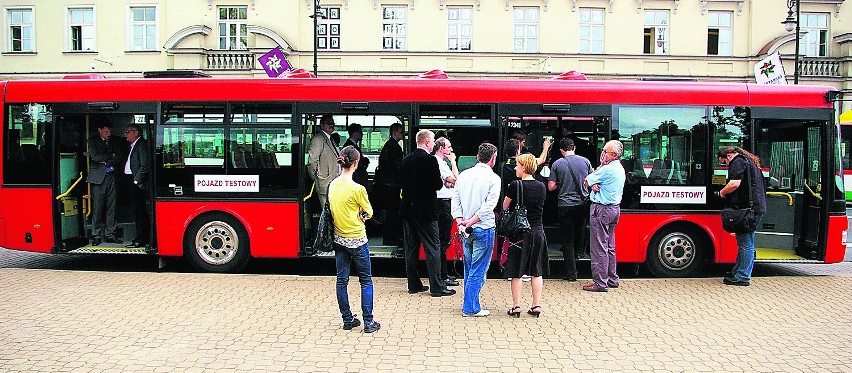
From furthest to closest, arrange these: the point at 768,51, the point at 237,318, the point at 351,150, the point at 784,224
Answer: the point at 768,51 < the point at 784,224 < the point at 237,318 < the point at 351,150

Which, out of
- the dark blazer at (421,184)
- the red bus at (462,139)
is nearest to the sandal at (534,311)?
the dark blazer at (421,184)

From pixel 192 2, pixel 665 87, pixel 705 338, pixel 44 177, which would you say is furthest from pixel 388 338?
pixel 192 2

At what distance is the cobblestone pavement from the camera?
599 centimetres

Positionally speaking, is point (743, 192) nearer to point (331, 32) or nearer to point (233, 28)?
point (331, 32)

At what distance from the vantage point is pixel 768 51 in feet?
95.9

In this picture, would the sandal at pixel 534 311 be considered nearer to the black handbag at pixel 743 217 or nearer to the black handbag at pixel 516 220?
the black handbag at pixel 516 220

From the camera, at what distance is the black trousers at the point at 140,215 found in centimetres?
1050

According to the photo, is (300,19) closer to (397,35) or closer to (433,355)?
(397,35)

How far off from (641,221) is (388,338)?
15.3ft

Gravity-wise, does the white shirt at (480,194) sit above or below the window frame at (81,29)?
below

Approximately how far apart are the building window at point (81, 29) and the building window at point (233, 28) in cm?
562

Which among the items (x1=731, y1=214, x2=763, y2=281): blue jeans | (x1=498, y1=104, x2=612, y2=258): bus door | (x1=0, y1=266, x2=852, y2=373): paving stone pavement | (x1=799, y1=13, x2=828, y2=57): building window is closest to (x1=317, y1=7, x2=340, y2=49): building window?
(x1=799, y1=13, x2=828, y2=57): building window

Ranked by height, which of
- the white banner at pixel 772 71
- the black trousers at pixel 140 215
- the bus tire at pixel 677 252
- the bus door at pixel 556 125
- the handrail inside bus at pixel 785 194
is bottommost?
the bus tire at pixel 677 252

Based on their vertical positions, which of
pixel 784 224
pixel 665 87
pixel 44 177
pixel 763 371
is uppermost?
pixel 665 87
